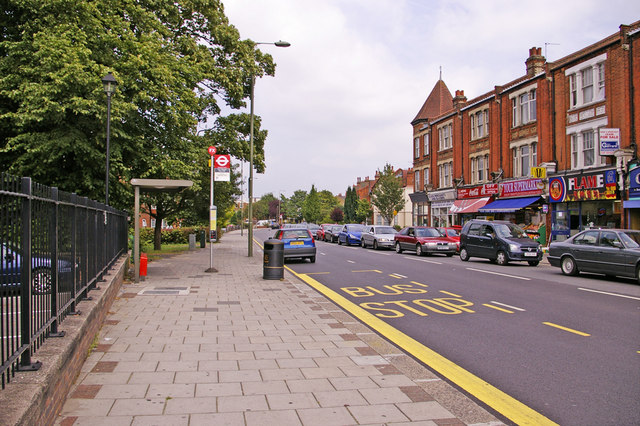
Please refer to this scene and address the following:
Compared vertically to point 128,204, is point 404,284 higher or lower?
lower

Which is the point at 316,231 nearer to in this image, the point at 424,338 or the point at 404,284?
the point at 404,284

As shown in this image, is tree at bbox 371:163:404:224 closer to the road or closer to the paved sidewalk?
the road

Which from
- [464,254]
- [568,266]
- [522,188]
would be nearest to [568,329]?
[568,266]

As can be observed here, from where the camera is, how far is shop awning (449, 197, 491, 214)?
3423 cm

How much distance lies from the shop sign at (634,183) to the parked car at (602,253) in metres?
8.98

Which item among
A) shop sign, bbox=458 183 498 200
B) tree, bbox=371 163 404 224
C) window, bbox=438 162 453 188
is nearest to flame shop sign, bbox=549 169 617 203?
shop sign, bbox=458 183 498 200

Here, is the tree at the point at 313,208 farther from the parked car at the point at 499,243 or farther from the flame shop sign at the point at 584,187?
the parked car at the point at 499,243

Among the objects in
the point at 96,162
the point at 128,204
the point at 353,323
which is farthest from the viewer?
the point at 128,204

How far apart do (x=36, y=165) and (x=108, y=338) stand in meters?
10.6

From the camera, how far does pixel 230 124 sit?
24.1 m

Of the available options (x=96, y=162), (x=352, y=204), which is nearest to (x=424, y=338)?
(x=96, y=162)

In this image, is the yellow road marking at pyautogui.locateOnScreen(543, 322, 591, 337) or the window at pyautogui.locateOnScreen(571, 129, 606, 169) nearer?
the yellow road marking at pyautogui.locateOnScreen(543, 322, 591, 337)

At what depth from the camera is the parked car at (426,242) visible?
80.3 ft

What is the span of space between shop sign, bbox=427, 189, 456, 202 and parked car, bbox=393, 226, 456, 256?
1435cm
